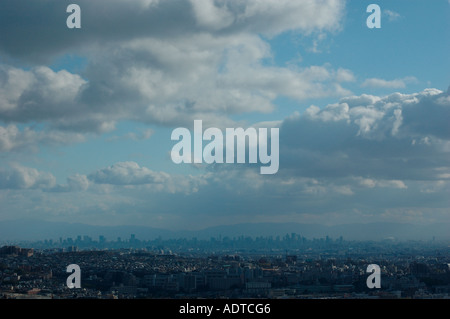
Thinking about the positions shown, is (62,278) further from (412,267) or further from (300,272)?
(412,267)

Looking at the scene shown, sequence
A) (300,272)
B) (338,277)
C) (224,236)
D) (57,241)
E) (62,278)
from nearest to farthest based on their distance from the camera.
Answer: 1. (62,278)
2. (338,277)
3. (300,272)
4. (57,241)
5. (224,236)

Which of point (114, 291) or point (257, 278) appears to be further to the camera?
point (257, 278)
